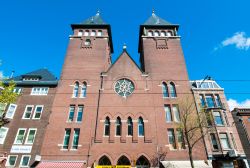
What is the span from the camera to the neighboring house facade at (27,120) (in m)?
23.4

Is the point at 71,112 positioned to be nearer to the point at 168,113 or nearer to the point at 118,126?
the point at 118,126

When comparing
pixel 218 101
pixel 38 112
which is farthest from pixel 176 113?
pixel 38 112

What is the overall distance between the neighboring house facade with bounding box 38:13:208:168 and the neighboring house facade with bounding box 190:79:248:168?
194 centimetres

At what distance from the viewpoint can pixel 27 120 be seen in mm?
26016

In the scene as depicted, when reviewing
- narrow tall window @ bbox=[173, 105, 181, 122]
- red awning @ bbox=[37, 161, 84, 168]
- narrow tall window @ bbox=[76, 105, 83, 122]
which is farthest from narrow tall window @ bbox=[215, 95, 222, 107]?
red awning @ bbox=[37, 161, 84, 168]

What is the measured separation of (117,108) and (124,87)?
394 centimetres

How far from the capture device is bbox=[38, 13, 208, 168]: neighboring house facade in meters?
24.1

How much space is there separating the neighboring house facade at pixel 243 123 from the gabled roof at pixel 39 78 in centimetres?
3152

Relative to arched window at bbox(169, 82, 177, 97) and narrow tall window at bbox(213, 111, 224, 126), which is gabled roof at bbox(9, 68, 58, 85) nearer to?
arched window at bbox(169, 82, 177, 97)

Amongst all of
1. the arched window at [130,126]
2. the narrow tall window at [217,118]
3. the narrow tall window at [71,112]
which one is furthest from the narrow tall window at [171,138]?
the narrow tall window at [71,112]

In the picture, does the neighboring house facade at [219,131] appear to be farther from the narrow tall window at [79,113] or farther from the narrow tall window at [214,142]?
the narrow tall window at [79,113]

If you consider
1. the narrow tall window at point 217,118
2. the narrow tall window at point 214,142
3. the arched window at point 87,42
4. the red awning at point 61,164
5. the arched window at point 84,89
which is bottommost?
the red awning at point 61,164

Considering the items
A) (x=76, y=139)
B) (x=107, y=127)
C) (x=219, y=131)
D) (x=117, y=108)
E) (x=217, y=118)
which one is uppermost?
(x=117, y=108)

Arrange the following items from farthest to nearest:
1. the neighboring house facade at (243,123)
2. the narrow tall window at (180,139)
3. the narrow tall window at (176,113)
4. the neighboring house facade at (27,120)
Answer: the neighboring house facade at (243,123) → the narrow tall window at (176,113) → the narrow tall window at (180,139) → the neighboring house facade at (27,120)
